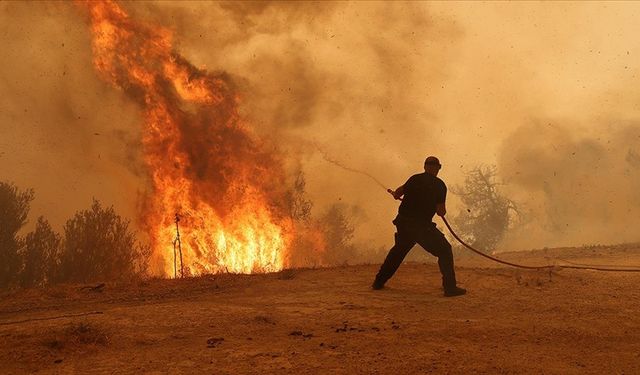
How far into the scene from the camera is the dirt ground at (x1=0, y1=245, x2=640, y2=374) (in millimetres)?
3934

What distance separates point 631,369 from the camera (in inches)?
149

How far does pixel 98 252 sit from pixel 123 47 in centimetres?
848

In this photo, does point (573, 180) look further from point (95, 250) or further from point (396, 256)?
point (396, 256)

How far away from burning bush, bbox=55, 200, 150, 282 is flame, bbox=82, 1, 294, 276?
128cm

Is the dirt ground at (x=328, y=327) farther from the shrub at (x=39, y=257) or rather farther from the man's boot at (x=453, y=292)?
the shrub at (x=39, y=257)

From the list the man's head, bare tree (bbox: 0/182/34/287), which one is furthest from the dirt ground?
bare tree (bbox: 0/182/34/287)

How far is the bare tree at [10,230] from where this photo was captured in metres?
18.2

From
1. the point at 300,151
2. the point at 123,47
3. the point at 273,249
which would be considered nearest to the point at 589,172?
the point at 300,151

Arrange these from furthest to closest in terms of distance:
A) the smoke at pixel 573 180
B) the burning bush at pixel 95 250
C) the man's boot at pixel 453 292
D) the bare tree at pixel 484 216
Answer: the smoke at pixel 573 180
the bare tree at pixel 484 216
the burning bush at pixel 95 250
the man's boot at pixel 453 292

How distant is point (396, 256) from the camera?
693 centimetres

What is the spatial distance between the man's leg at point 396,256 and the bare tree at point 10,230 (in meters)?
17.1

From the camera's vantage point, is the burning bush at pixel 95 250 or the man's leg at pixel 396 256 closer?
the man's leg at pixel 396 256

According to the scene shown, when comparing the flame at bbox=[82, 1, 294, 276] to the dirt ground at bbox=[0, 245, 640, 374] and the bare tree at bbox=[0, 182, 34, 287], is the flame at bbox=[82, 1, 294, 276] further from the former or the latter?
the dirt ground at bbox=[0, 245, 640, 374]

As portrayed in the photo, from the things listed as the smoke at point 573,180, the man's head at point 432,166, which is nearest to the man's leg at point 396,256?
the man's head at point 432,166
